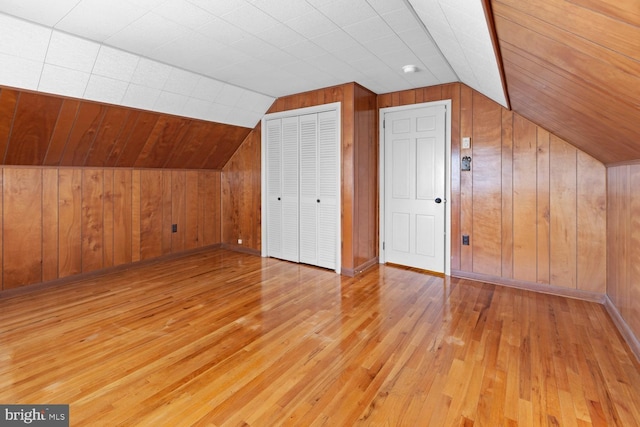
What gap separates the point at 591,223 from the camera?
320 centimetres

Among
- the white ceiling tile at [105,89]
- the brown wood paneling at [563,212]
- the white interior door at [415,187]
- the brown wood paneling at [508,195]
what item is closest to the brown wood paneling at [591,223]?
the brown wood paneling at [563,212]

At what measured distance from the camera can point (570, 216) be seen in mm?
3285

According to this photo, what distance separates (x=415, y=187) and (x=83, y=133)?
3.91m

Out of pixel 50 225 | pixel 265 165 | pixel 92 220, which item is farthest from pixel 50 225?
pixel 265 165

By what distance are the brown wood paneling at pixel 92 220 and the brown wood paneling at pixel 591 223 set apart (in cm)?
541

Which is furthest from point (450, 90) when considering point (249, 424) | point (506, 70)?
point (249, 424)

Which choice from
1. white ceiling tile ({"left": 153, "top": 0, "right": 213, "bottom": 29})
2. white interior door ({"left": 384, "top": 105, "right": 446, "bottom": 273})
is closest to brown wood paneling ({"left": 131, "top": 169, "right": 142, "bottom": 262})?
white ceiling tile ({"left": 153, "top": 0, "right": 213, "bottom": 29})

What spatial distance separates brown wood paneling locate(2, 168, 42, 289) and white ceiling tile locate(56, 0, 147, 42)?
182 centimetres

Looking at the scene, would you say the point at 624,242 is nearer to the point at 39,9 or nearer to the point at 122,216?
the point at 39,9

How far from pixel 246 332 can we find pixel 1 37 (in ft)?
9.26

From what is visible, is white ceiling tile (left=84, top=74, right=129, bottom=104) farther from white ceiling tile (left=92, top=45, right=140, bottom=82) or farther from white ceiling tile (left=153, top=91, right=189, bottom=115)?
white ceiling tile (left=153, top=91, right=189, bottom=115)

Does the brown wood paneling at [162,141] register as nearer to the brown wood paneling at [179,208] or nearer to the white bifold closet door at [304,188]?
the brown wood paneling at [179,208]

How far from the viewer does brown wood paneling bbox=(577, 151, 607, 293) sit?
10.3 feet

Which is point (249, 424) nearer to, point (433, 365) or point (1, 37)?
point (433, 365)
